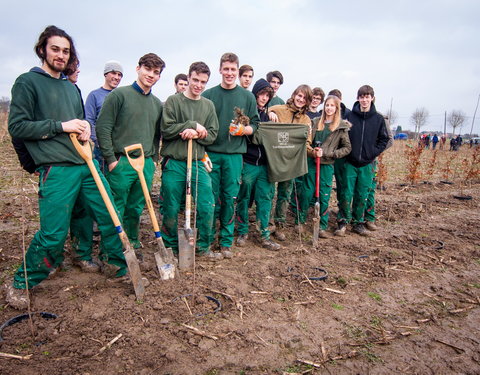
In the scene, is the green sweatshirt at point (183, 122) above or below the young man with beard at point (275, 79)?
below

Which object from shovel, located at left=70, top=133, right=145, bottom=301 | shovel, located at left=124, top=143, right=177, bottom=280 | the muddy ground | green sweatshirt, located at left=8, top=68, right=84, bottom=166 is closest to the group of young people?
green sweatshirt, located at left=8, top=68, right=84, bottom=166

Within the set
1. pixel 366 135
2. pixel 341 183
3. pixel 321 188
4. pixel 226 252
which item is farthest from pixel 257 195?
pixel 366 135

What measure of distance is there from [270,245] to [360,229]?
6.33 ft

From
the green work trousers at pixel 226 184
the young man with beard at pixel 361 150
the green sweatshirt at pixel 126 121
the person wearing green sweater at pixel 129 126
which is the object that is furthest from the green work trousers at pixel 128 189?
the young man with beard at pixel 361 150

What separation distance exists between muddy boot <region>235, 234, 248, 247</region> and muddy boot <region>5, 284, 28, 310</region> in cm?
271

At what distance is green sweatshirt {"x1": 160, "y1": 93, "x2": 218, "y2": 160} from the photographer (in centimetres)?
394

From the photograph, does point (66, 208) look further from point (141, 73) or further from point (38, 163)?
point (141, 73)

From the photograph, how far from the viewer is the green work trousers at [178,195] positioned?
13.4 ft

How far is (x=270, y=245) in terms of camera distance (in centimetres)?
501

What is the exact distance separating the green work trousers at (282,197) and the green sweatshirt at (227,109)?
1.16 meters

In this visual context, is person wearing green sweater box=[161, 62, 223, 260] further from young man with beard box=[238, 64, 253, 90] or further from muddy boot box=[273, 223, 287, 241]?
muddy boot box=[273, 223, 287, 241]

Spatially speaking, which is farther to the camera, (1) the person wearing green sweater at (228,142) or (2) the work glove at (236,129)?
(1) the person wearing green sweater at (228,142)

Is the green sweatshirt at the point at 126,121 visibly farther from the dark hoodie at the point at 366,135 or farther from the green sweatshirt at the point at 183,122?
the dark hoodie at the point at 366,135

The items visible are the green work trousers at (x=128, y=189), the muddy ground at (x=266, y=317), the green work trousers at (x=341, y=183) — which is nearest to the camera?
the muddy ground at (x=266, y=317)
